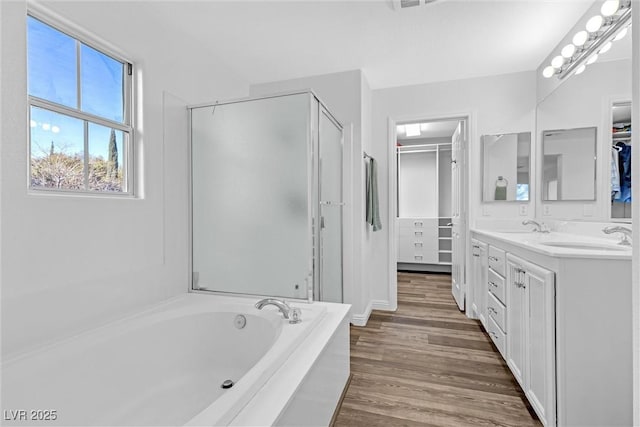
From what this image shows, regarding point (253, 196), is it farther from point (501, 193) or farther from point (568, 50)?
point (568, 50)

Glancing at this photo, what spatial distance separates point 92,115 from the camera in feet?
5.34

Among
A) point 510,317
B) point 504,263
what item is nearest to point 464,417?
point 510,317

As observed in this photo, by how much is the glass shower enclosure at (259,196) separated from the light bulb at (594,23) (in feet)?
6.03

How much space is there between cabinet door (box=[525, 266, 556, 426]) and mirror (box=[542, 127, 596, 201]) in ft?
3.66

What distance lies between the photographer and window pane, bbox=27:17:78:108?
139 cm

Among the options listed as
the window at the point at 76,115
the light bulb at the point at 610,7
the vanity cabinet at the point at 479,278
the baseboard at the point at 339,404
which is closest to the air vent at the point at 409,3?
the light bulb at the point at 610,7

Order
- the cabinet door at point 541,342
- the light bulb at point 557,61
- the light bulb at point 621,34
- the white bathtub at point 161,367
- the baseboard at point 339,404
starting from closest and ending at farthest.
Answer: the white bathtub at point 161,367, the cabinet door at point 541,342, the baseboard at point 339,404, the light bulb at point 621,34, the light bulb at point 557,61

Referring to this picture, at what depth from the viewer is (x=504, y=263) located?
2.02 meters

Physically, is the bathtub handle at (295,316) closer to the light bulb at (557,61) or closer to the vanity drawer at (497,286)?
the vanity drawer at (497,286)

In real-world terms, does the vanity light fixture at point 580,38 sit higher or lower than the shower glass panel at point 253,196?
higher

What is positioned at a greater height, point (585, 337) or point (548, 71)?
point (548, 71)

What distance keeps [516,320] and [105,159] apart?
2557 millimetres

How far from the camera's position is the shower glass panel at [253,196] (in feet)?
6.51

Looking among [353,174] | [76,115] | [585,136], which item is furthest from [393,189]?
[76,115]
